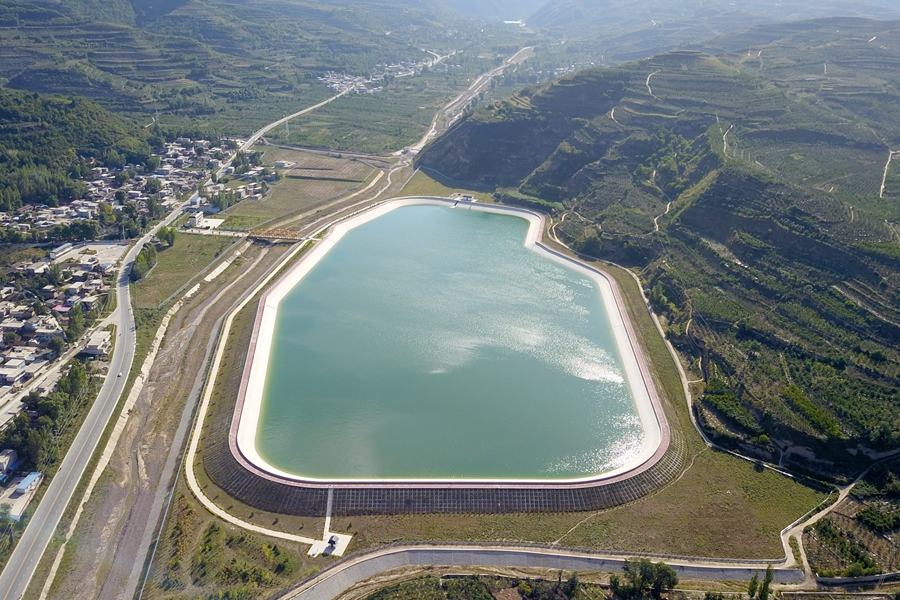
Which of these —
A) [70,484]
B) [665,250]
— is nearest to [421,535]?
[70,484]

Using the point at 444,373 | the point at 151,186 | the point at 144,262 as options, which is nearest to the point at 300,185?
the point at 151,186

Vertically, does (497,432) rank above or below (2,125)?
below

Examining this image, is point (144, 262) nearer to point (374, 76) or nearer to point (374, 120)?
point (374, 120)

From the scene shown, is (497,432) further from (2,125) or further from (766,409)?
(2,125)

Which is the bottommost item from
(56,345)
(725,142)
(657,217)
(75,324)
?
(56,345)

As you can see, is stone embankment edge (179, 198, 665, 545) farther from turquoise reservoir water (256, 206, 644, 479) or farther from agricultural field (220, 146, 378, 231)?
agricultural field (220, 146, 378, 231)

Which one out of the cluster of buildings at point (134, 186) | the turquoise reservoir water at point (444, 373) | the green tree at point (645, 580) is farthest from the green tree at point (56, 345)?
the green tree at point (645, 580)

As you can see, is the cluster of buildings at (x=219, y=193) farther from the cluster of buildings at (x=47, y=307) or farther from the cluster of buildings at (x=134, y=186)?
the cluster of buildings at (x=47, y=307)
